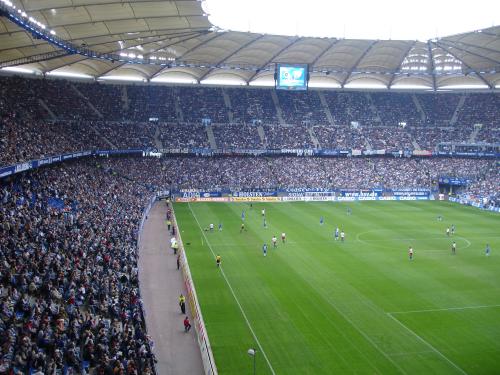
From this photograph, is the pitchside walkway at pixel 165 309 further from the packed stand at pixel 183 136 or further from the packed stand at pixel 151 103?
the packed stand at pixel 151 103

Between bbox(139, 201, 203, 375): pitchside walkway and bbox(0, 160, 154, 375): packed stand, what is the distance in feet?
4.75

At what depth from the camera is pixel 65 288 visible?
71.6ft

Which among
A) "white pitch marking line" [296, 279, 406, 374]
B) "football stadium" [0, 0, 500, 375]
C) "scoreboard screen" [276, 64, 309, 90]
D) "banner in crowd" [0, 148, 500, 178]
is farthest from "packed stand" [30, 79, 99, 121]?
"white pitch marking line" [296, 279, 406, 374]

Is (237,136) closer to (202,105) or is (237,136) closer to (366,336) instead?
(202,105)

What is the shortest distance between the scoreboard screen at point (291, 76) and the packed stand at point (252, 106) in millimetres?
18199

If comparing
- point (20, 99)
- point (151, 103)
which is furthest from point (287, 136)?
point (20, 99)

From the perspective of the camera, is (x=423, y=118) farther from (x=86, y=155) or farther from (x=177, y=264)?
(x=177, y=264)

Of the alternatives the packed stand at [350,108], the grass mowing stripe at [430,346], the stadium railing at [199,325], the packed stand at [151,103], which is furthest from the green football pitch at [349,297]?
the packed stand at [350,108]

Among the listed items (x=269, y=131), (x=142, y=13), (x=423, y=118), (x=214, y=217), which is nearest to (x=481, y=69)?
(x=423, y=118)

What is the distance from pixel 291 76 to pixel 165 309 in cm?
4248

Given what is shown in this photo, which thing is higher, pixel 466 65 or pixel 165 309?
pixel 466 65

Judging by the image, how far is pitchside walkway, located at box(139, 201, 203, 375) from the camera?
20656mm

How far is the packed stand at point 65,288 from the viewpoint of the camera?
16734mm

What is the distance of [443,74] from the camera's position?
235ft
